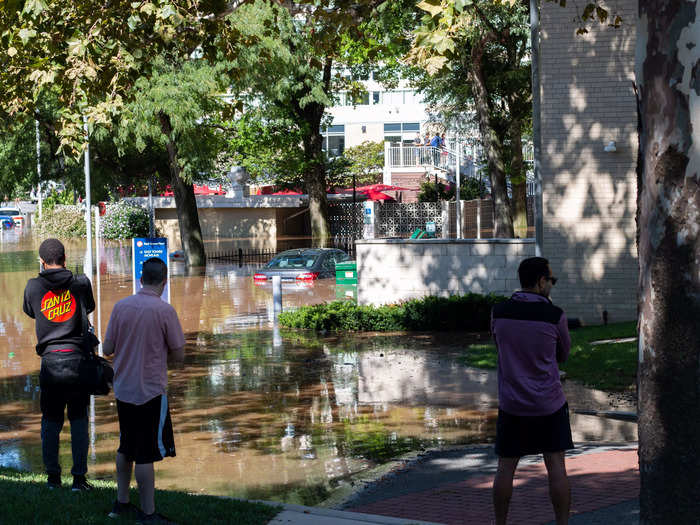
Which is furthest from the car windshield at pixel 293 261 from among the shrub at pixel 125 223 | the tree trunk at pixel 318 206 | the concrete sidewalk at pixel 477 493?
the shrub at pixel 125 223

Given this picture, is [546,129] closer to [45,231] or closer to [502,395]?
[502,395]

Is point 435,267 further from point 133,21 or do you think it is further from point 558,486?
point 558,486

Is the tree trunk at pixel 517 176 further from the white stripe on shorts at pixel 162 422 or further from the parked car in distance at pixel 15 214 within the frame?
the parked car in distance at pixel 15 214

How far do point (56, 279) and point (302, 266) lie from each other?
21.8 meters

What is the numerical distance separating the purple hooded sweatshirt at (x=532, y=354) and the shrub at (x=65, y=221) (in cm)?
5460

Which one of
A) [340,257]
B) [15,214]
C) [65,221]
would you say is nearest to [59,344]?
[340,257]

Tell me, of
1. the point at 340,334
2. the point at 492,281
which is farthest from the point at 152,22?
the point at 492,281

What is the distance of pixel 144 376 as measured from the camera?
6254 millimetres

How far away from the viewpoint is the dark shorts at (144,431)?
20.5ft

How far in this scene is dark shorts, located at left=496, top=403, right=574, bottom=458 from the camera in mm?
5949

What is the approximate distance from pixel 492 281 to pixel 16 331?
1038 cm

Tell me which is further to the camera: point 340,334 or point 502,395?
point 340,334

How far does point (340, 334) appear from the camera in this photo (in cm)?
1919

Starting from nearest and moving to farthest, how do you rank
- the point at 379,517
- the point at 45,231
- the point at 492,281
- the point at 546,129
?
the point at 379,517, the point at 546,129, the point at 492,281, the point at 45,231
